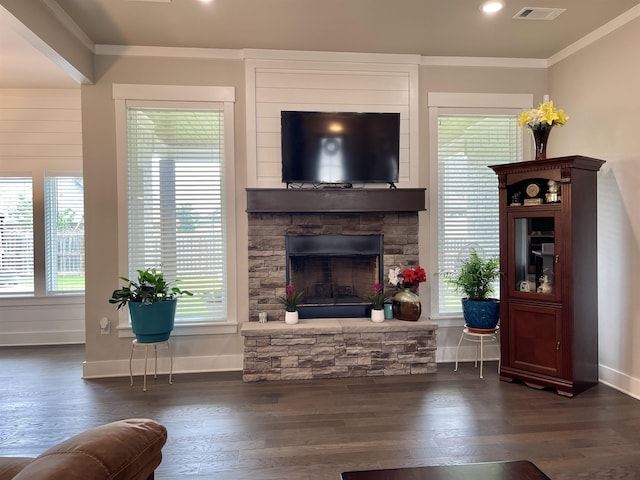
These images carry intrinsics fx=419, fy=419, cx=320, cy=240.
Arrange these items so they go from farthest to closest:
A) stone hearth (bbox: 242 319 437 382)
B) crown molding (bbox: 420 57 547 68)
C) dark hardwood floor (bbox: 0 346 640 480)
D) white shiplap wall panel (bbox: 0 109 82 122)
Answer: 1. white shiplap wall panel (bbox: 0 109 82 122)
2. crown molding (bbox: 420 57 547 68)
3. stone hearth (bbox: 242 319 437 382)
4. dark hardwood floor (bbox: 0 346 640 480)

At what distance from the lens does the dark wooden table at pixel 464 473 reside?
151 cm

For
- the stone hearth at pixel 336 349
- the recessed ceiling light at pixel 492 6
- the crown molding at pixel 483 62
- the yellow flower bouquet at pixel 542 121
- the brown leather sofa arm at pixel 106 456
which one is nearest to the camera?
the brown leather sofa arm at pixel 106 456

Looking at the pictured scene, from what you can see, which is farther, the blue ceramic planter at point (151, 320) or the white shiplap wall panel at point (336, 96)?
the white shiplap wall panel at point (336, 96)

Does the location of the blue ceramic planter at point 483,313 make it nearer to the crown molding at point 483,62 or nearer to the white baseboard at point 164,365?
the white baseboard at point 164,365

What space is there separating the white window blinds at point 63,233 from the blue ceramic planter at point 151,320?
2.15 meters

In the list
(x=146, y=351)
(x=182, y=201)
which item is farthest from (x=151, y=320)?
(x=182, y=201)

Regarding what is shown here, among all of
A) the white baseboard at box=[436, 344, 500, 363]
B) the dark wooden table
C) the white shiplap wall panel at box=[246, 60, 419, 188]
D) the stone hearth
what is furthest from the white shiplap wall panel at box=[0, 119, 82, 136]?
the dark wooden table

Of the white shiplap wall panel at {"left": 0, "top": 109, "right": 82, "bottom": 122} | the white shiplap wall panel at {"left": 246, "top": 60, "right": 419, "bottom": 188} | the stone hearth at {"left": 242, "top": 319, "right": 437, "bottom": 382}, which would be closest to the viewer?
the stone hearth at {"left": 242, "top": 319, "right": 437, "bottom": 382}

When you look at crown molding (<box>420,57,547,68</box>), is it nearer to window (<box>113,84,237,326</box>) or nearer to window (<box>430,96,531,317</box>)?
window (<box>430,96,531,317</box>)

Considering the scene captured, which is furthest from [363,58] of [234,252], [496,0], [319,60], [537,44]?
[234,252]

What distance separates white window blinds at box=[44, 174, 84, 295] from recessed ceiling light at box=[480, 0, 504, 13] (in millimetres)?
4660

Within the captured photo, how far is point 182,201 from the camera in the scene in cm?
398

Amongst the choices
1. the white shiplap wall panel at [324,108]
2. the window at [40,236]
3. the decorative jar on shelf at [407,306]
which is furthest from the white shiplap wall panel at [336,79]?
the window at [40,236]

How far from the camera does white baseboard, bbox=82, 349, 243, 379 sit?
3.87 metres
